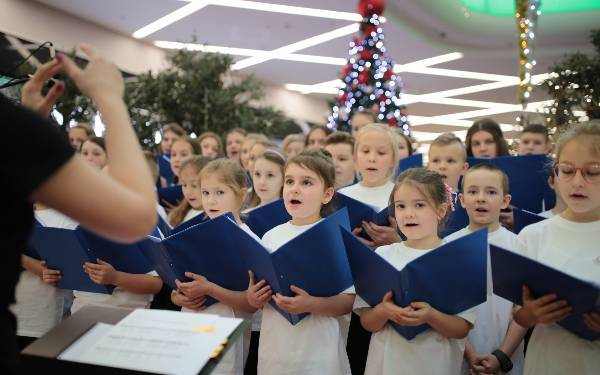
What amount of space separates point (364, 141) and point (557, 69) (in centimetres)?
297

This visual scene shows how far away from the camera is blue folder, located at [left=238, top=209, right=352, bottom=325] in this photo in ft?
5.90

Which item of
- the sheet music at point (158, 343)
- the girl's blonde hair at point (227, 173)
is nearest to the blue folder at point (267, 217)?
the girl's blonde hair at point (227, 173)

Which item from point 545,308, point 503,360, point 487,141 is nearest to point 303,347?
point 503,360

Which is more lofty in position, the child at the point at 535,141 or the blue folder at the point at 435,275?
the child at the point at 535,141

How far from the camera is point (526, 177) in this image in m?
2.86

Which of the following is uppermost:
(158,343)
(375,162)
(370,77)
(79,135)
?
(370,77)

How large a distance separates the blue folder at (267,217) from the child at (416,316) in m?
0.62

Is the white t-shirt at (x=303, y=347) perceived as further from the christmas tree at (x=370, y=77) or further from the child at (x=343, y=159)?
the christmas tree at (x=370, y=77)

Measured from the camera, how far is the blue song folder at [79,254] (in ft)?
7.66

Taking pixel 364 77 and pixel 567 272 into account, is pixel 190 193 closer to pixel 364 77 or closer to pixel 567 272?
pixel 567 272

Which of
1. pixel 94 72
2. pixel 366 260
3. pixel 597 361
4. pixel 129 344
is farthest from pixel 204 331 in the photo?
pixel 597 361

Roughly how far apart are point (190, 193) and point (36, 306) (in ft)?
3.26

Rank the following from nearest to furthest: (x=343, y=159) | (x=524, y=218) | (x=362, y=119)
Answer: (x=524, y=218) < (x=343, y=159) < (x=362, y=119)

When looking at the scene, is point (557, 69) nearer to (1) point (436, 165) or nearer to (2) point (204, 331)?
(1) point (436, 165)
